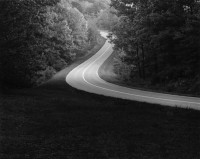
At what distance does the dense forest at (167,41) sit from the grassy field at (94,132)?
1207 cm

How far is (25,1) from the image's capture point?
27.7m

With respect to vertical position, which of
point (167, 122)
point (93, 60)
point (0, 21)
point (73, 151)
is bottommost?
point (93, 60)

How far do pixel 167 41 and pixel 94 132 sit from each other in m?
21.6

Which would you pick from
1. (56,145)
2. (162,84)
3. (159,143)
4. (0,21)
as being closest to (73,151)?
(56,145)

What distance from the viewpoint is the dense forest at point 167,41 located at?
93.0 ft

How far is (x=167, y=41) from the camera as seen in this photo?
3130 cm

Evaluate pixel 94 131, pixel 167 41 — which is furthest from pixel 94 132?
pixel 167 41

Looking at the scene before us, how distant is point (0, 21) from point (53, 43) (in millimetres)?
26229

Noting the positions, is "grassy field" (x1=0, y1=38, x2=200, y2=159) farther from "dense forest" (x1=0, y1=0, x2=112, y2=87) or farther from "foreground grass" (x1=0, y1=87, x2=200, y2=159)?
"dense forest" (x1=0, y1=0, x2=112, y2=87)

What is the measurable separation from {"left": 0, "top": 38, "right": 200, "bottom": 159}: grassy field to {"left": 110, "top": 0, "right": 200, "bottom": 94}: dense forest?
12.1 m

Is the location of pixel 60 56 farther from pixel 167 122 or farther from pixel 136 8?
pixel 167 122

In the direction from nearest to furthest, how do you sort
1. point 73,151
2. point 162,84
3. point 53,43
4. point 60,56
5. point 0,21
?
point 73,151, point 0,21, point 162,84, point 53,43, point 60,56

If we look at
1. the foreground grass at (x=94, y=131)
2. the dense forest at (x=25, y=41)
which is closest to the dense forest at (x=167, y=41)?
the dense forest at (x=25, y=41)

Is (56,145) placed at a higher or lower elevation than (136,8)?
lower
